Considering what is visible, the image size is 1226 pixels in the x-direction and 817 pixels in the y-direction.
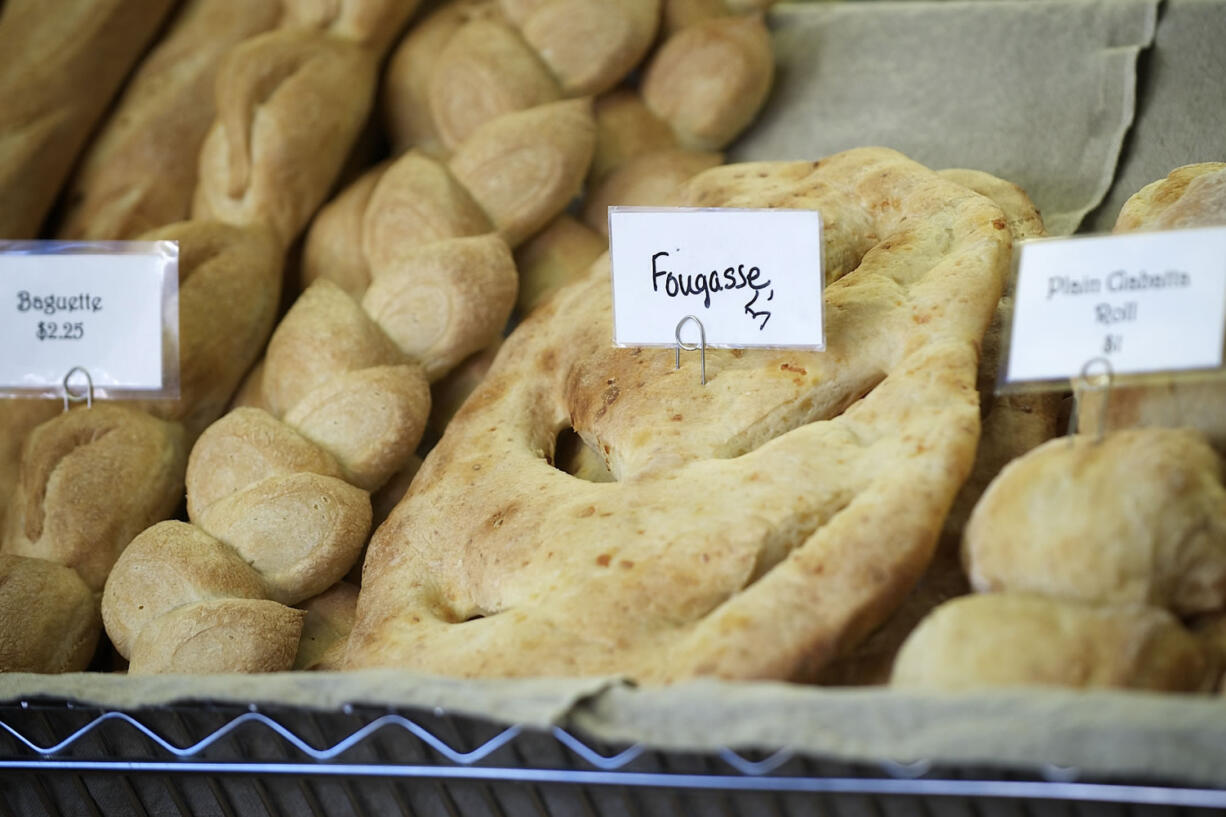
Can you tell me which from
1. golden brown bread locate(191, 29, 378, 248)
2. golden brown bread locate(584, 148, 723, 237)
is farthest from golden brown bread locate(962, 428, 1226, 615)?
golden brown bread locate(191, 29, 378, 248)

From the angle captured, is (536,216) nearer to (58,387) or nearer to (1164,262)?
(58,387)

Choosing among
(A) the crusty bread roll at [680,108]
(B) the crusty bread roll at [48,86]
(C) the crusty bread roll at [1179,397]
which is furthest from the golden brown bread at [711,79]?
(B) the crusty bread roll at [48,86]

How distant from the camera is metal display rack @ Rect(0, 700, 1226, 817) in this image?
71 cm

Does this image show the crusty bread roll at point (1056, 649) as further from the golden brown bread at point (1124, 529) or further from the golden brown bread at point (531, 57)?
the golden brown bread at point (531, 57)

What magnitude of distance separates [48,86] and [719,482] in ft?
3.69

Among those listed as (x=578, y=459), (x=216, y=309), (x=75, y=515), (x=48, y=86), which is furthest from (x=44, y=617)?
(x=48, y=86)

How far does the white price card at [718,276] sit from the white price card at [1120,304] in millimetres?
182

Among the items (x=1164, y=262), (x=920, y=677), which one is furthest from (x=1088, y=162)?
(x=920, y=677)

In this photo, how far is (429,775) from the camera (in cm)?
82

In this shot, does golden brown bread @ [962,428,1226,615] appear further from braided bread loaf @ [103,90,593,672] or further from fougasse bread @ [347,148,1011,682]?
braided bread loaf @ [103,90,593,672]

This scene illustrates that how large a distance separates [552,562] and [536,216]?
60 centimetres

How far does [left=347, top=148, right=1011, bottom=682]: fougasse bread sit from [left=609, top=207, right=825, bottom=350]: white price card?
0.19ft

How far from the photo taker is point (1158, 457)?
74 centimetres

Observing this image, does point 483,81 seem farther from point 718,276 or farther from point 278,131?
point 718,276
